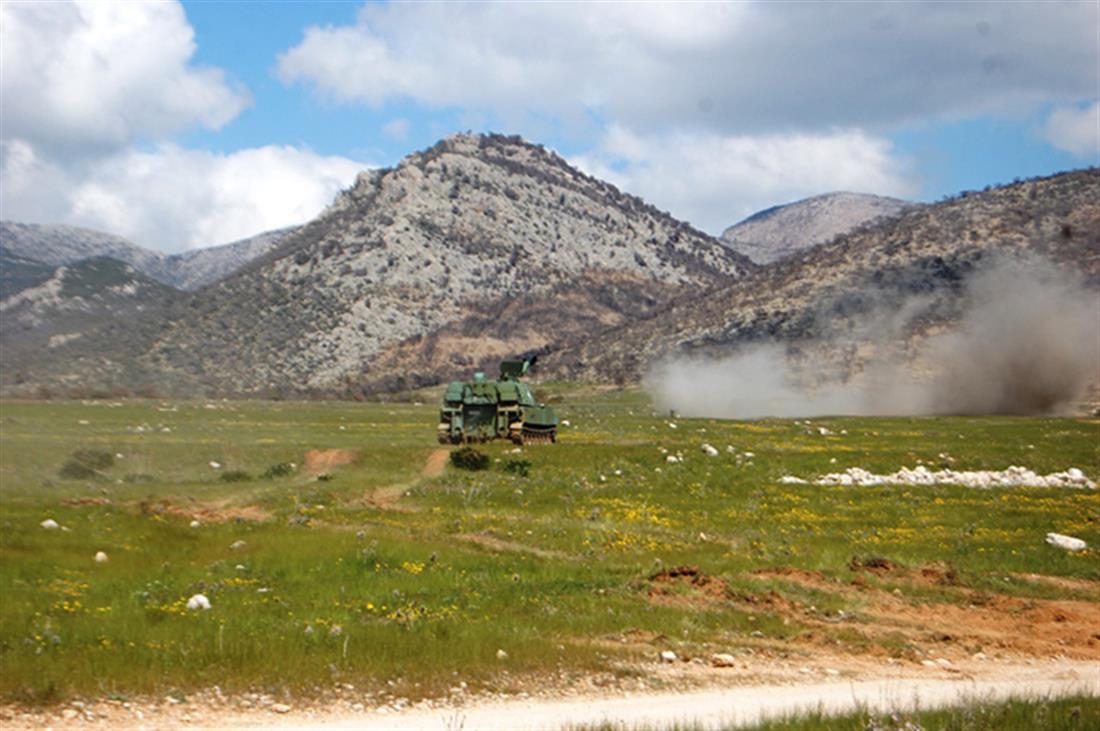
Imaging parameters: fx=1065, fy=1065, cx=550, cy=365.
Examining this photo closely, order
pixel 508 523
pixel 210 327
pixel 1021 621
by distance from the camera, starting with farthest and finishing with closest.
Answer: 1. pixel 210 327
2. pixel 508 523
3. pixel 1021 621

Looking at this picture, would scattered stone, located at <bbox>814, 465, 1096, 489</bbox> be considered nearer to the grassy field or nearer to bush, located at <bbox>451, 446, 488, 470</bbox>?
the grassy field

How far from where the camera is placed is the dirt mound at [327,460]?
40.8 metres

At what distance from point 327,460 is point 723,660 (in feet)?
89.4

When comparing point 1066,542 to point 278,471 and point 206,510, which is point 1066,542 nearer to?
point 206,510

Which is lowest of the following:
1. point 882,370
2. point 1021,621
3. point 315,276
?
point 1021,621

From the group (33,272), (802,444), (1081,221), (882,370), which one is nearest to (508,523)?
(802,444)

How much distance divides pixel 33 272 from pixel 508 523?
168671mm

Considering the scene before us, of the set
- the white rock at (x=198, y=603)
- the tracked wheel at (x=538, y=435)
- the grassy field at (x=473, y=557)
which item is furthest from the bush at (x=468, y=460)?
the white rock at (x=198, y=603)

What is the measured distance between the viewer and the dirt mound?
4080 cm

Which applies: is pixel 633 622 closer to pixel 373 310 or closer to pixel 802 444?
pixel 802 444

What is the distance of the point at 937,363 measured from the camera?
84.5 meters

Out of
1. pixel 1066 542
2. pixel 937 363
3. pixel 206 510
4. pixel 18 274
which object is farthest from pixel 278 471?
pixel 18 274

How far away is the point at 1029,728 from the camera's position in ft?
40.9

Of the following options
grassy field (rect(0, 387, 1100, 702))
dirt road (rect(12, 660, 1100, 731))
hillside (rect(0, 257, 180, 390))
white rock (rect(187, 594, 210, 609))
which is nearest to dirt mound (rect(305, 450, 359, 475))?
grassy field (rect(0, 387, 1100, 702))
